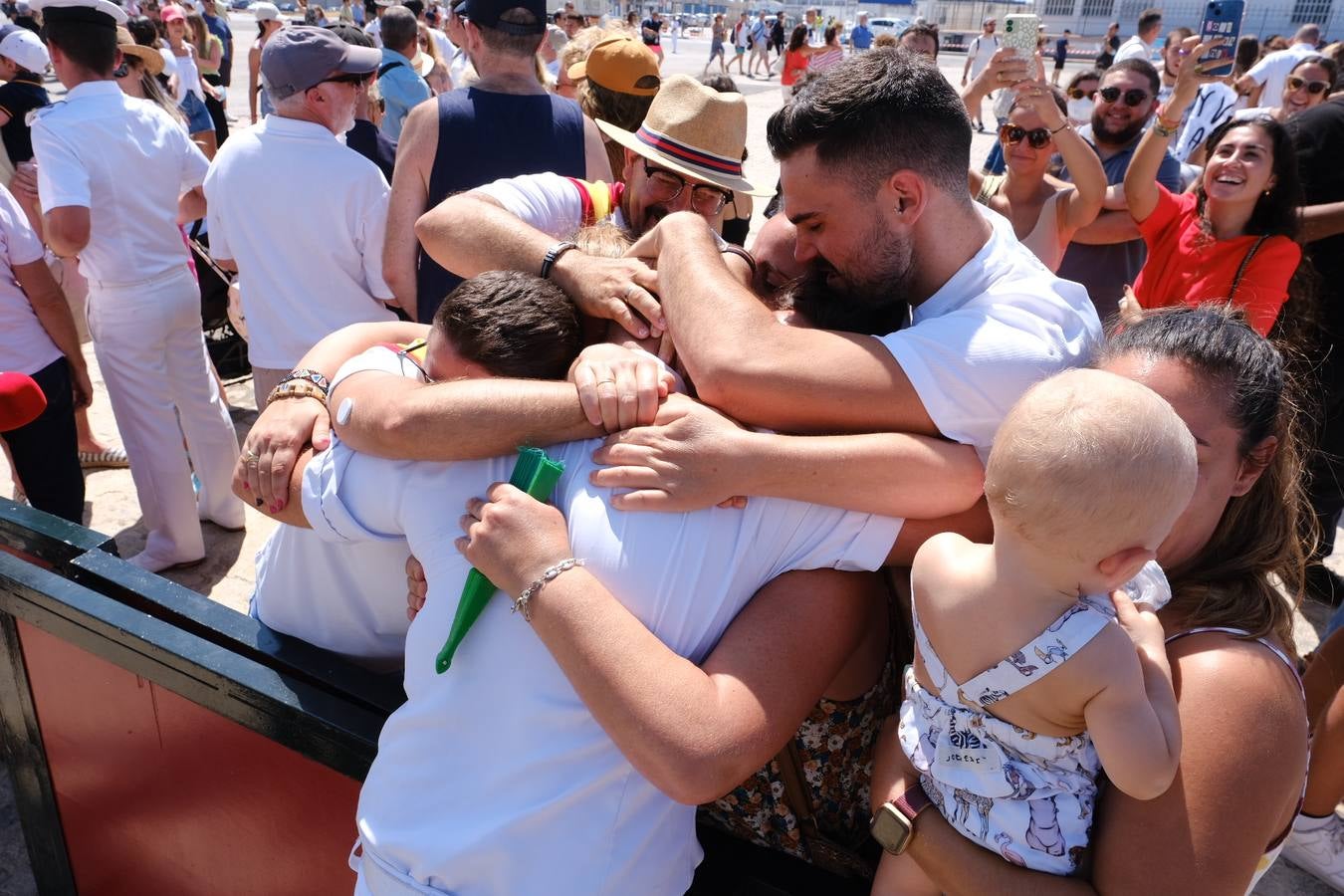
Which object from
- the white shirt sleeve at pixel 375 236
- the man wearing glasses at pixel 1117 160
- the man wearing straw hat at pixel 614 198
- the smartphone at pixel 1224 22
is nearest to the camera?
the man wearing straw hat at pixel 614 198

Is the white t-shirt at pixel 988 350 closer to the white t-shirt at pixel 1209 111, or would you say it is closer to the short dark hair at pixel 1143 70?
the short dark hair at pixel 1143 70

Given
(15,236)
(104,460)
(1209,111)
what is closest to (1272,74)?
(1209,111)

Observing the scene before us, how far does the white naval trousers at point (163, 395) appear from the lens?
3870 mm

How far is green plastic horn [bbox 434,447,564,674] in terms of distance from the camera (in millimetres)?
1427

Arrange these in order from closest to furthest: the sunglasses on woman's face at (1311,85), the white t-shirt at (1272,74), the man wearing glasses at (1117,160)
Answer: the man wearing glasses at (1117,160)
the sunglasses on woman's face at (1311,85)
the white t-shirt at (1272,74)

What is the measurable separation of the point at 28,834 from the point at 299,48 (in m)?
2.82

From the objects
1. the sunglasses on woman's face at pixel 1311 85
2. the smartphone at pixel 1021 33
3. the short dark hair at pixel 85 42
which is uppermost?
the smartphone at pixel 1021 33

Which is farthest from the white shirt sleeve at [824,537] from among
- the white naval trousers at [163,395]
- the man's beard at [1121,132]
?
the man's beard at [1121,132]

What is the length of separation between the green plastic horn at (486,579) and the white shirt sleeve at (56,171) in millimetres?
3001

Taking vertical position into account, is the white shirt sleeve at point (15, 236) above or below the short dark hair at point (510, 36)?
below

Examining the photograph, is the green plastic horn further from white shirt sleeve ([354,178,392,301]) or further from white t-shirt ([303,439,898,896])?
white shirt sleeve ([354,178,392,301])

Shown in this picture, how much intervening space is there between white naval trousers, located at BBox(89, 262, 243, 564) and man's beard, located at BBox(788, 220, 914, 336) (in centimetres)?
323

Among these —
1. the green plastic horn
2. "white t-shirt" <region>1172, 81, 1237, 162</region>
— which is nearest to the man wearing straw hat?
the green plastic horn

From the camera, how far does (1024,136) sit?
416 centimetres
